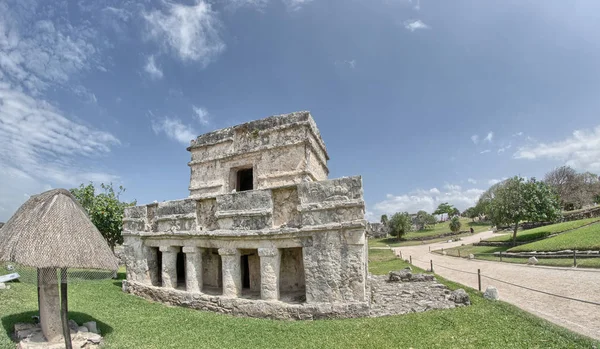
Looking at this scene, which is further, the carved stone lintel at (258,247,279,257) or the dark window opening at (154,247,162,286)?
the dark window opening at (154,247,162,286)

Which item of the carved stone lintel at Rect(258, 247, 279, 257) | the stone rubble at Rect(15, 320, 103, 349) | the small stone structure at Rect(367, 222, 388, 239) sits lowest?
the small stone structure at Rect(367, 222, 388, 239)

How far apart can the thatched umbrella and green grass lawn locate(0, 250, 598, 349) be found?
108 cm

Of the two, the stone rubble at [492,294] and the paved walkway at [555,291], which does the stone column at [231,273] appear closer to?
the stone rubble at [492,294]

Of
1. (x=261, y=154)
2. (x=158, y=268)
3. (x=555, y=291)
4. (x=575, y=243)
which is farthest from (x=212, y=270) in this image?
(x=575, y=243)

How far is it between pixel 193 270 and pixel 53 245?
4.80m

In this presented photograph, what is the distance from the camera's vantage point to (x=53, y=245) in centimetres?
561

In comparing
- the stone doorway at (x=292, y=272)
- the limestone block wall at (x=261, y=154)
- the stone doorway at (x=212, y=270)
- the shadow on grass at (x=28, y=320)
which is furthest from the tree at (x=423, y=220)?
the shadow on grass at (x=28, y=320)

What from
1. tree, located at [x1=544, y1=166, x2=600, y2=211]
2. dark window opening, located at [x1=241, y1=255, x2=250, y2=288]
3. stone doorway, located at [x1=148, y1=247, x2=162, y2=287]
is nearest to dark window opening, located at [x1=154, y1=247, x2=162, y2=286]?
stone doorway, located at [x1=148, y1=247, x2=162, y2=287]

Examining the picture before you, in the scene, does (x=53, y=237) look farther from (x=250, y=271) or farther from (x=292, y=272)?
(x=292, y=272)

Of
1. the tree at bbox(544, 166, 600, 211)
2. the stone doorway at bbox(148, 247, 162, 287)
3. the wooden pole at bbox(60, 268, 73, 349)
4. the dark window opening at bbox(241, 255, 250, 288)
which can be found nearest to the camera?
the wooden pole at bbox(60, 268, 73, 349)

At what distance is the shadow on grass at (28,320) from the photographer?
6868 millimetres

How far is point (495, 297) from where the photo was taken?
8977 millimetres

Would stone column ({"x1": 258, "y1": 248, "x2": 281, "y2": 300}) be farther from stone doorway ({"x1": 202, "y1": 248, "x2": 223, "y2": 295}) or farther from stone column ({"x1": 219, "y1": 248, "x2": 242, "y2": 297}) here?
stone doorway ({"x1": 202, "y1": 248, "x2": 223, "y2": 295})

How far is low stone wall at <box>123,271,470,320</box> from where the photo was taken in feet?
25.4
